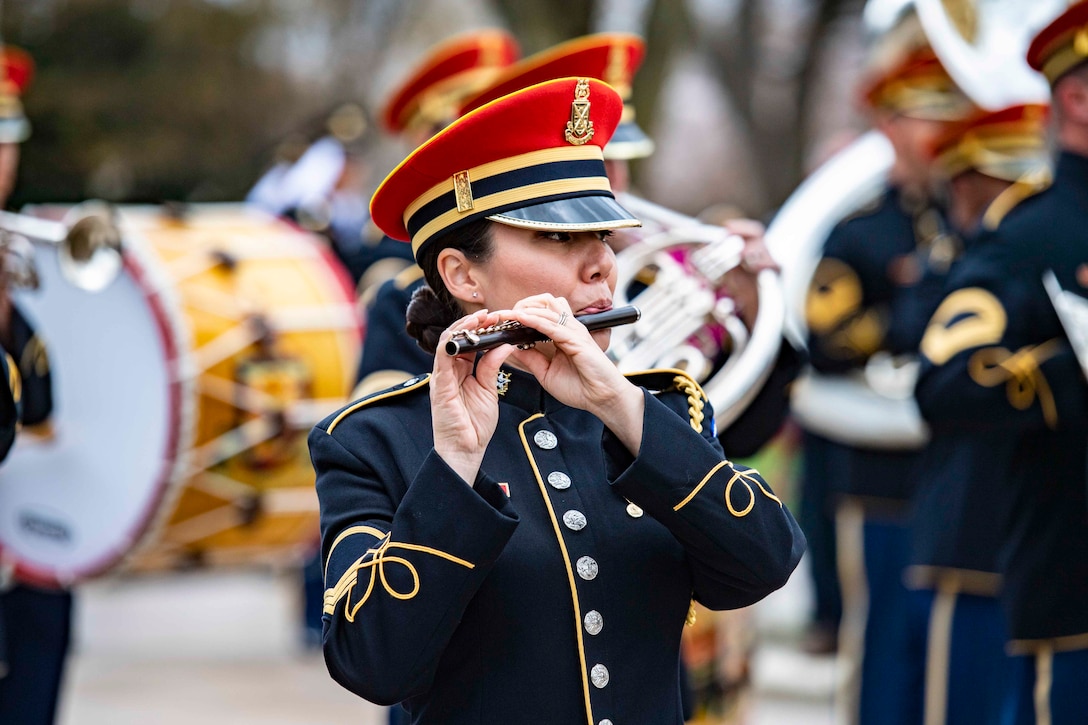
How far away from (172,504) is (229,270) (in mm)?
913

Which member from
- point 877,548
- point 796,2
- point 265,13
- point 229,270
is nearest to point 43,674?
point 229,270

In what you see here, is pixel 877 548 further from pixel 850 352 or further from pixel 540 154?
pixel 540 154

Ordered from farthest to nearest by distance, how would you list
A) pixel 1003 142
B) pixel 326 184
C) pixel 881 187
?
pixel 326 184 → pixel 881 187 → pixel 1003 142

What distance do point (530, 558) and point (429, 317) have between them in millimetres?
446

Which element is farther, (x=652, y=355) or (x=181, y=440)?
(x=181, y=440)

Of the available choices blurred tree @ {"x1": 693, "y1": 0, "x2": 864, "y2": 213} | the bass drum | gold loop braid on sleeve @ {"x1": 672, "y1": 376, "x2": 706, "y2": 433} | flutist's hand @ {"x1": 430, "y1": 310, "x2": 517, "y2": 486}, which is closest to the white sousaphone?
gold loop braid on sleeve @ {"x1": 672, "y1": 376, "x2": 706, "y2": 433}

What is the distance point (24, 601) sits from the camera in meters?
4.48

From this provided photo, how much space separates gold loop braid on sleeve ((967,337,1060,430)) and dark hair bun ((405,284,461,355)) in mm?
1593

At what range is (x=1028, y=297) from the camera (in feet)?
11.9

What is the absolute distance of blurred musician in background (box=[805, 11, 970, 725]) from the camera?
5426mm

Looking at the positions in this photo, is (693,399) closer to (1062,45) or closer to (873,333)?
(1062,45)

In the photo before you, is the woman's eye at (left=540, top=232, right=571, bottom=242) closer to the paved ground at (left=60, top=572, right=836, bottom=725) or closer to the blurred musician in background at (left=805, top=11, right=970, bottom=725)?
the blurred musician in background at (left=805, top=11, right=970, bottom=725)

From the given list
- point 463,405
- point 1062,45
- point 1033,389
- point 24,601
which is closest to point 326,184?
point 24,601

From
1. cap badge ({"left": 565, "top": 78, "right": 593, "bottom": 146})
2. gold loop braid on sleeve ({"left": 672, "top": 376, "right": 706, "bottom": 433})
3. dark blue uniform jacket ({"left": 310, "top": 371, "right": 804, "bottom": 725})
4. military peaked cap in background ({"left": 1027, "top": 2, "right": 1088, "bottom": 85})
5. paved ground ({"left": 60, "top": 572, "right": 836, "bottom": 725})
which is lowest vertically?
paved ground ({"left": 60, "top": 572, "right": 836, "bottom": 725})
